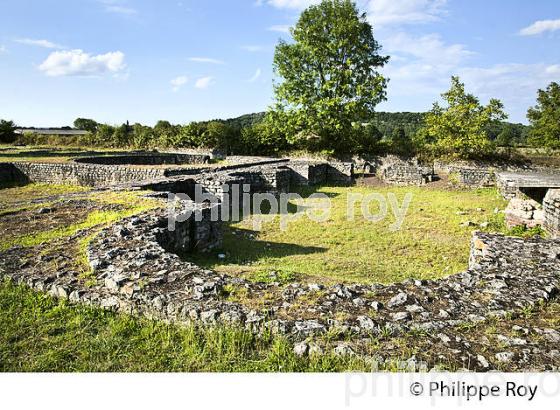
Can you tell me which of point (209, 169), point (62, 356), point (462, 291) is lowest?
point (62, 356)

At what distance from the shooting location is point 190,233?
802 centimetres

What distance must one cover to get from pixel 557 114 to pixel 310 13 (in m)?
26.8

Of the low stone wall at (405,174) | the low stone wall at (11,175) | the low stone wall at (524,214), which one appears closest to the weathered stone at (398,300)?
the low stone wall at (524,214)

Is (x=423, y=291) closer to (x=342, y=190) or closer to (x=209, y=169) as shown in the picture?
(x=209, y=169)

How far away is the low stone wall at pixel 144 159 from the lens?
20870 millimetres

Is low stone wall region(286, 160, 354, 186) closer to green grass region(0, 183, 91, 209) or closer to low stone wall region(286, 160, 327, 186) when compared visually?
low stone wall region(286, 160, 327, 186)

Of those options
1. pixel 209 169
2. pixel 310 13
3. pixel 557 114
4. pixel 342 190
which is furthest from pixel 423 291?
pixel 557 114

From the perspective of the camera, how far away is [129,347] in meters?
3.59

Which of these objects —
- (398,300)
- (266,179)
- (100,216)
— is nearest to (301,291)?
(398,300)

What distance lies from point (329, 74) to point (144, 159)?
530 inches

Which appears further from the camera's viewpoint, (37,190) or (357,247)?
(37,190)

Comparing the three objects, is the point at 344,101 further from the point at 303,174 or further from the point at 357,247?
the point at 357,247

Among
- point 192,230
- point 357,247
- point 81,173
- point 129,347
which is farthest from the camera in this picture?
point 81,173

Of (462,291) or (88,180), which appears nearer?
(462,291)
